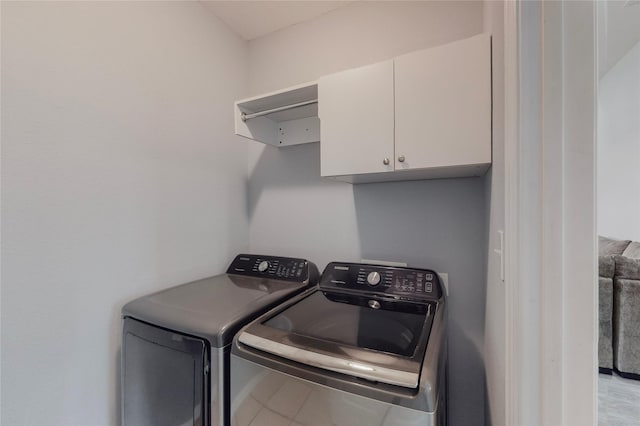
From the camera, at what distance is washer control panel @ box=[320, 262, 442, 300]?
1156mm

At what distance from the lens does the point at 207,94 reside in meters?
1.57

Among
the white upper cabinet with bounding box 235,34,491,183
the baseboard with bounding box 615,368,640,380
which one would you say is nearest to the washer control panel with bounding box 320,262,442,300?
the white upper cabinet with bounding box 235,34,491,183

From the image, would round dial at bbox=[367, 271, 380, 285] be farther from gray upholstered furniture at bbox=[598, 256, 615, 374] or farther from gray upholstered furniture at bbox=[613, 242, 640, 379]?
gray upholstered furniture at bbox=[613, 242, 640, 379]

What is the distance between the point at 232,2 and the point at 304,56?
489mm

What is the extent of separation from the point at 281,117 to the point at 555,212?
57.8 inches

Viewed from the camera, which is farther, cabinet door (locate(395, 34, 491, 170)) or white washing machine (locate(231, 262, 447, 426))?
cabinet door (locate(395, 34, 491, 170))

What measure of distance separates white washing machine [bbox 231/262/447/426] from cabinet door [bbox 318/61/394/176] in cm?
60

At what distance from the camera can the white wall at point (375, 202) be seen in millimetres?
1232

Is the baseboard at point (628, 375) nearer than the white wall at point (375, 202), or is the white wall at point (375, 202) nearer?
the white wall at point (375, 202)

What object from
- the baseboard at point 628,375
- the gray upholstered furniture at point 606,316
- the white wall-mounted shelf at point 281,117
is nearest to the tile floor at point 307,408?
the white wall-mounted shelf at point 281,117

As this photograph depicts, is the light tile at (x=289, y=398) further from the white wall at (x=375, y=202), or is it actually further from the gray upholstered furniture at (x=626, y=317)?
the gray upholstered furniture at (x=626, y=317)

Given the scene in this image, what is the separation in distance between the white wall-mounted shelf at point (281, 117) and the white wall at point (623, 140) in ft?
7.01

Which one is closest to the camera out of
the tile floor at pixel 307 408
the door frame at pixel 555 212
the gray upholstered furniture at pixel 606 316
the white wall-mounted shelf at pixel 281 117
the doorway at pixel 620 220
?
the door frame at pixel 555 212

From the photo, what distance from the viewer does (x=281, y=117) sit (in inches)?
64.4
